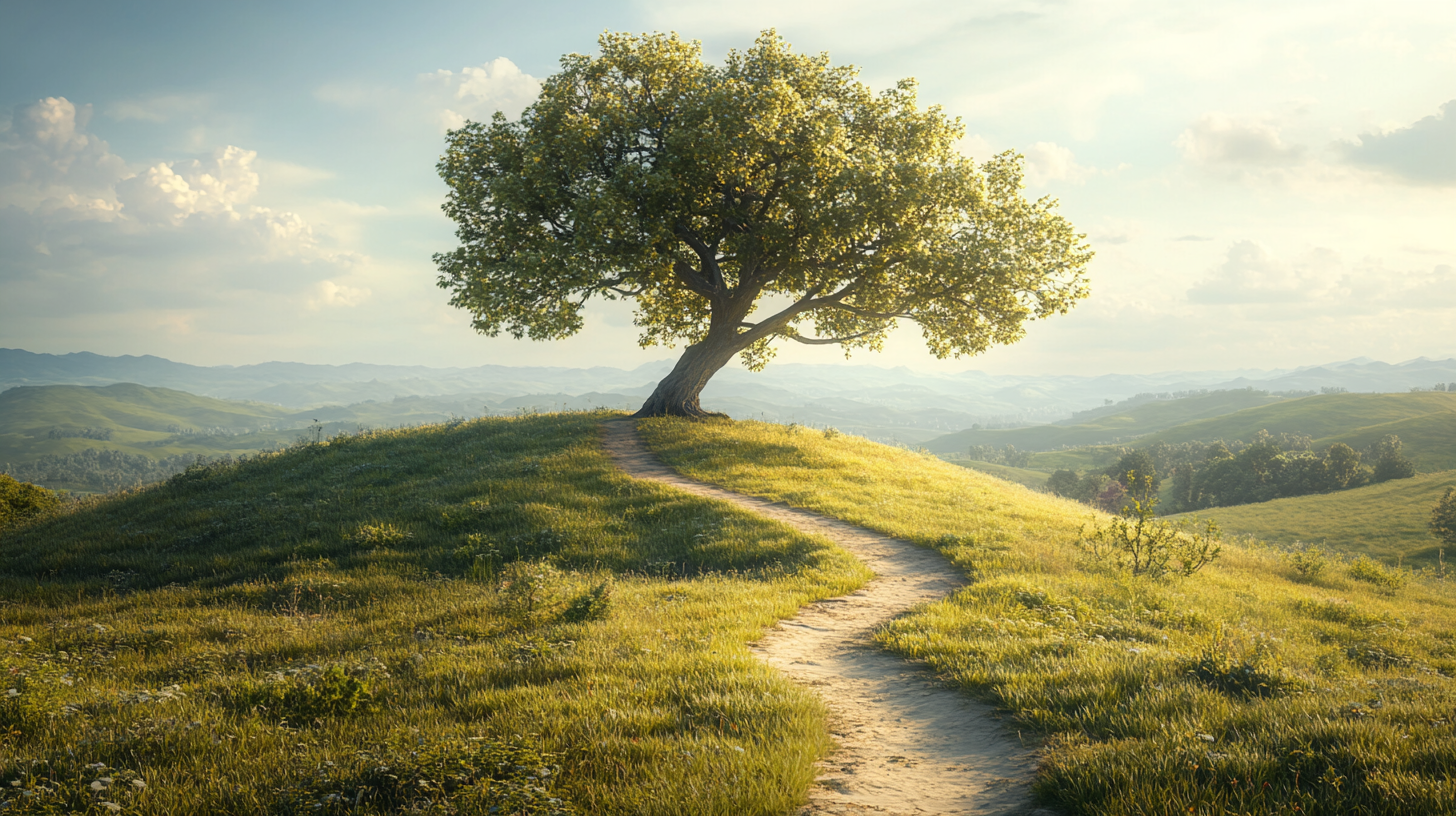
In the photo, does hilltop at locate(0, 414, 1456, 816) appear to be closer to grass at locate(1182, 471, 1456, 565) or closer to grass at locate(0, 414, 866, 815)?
grass at locate(0, 414, 866, 815)

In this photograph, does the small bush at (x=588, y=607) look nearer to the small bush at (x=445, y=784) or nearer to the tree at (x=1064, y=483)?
the small bush at (x=445, y=784)

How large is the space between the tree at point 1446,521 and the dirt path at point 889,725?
207 feet

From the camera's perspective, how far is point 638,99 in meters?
29.6

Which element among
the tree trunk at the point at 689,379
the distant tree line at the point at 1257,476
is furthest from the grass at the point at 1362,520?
the tree trunk at the point at 689,379

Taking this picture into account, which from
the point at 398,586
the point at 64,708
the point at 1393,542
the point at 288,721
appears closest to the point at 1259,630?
the point at 288,721

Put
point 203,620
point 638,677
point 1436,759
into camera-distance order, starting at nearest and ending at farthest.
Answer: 1. point 1436,759
2. point 638,677
3. point 203,620

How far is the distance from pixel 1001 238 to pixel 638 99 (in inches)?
668

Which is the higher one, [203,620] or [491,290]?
[491,290]

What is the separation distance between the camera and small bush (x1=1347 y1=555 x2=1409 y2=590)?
62.5ft

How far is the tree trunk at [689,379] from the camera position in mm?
32031

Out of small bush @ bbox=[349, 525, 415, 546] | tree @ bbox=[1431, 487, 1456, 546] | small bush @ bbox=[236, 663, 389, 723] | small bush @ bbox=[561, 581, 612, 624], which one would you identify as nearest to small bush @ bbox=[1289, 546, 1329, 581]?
small bush @ bbox=[561, 581, 612, 624]

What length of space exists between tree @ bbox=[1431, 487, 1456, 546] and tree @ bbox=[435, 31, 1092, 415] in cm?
4812

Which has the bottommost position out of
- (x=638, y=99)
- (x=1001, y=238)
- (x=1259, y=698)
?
(x=1259, y=698)

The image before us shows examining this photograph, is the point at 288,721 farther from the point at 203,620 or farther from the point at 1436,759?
the point at 1436,759
